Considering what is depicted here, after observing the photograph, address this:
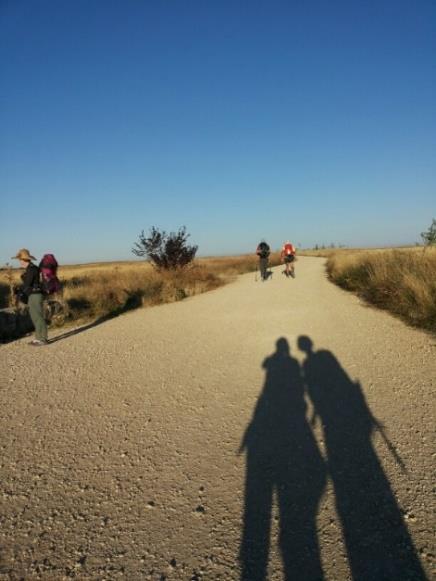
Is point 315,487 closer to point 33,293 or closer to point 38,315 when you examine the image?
point 38,315

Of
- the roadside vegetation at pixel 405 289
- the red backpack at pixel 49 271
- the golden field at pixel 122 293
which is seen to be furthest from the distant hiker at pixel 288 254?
the red backpack at pixel 49 271

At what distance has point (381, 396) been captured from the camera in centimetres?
372

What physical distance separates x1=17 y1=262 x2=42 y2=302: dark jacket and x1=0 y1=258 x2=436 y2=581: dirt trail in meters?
1.72

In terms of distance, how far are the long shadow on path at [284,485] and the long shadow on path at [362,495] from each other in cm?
17

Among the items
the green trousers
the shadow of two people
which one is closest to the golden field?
the green trousers

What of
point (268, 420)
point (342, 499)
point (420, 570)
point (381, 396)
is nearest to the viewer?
point (420, 570)

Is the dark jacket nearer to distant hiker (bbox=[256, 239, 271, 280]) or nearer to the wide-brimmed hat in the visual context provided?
the wide-brimmed hat

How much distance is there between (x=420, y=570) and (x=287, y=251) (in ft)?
58.7

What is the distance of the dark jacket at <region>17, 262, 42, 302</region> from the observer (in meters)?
6.76

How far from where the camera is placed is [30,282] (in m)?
6.81

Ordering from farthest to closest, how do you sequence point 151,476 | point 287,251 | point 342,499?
1. point 287,251
2. point 151,476
3. point 342,499

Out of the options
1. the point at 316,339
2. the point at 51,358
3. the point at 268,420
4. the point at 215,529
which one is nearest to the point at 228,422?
the point at 268,420

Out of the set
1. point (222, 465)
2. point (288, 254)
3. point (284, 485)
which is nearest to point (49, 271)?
point (222, 465)

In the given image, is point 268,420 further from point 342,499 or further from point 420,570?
point 420,570
